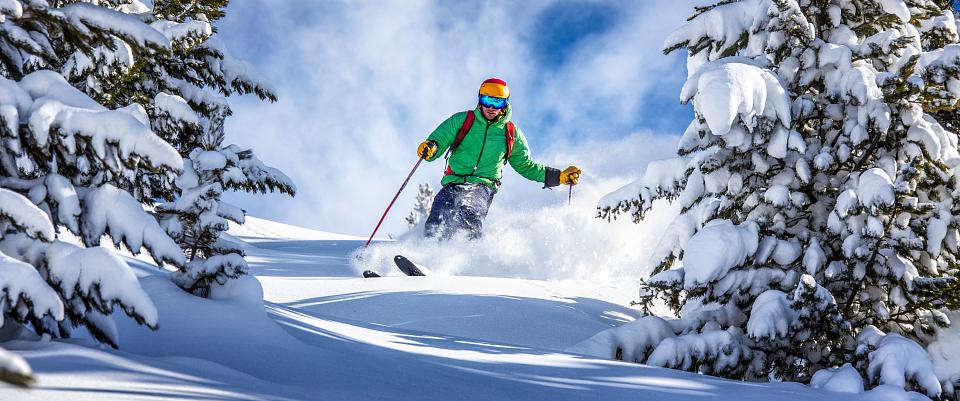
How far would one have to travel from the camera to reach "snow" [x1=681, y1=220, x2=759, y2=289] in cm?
455

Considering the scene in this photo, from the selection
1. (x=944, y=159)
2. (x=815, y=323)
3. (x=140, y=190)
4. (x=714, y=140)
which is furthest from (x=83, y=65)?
(x=944, y=159)

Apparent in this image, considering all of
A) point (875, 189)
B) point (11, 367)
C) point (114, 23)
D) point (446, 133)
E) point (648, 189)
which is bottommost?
point (11, 367)

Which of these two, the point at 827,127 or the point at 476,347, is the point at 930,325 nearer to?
the point at 827,127

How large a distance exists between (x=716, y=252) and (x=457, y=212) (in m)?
7.02

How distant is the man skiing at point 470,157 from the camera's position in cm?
1123

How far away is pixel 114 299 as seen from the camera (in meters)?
2.00

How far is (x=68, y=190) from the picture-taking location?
229cm

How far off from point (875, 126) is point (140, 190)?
6917 millimetres

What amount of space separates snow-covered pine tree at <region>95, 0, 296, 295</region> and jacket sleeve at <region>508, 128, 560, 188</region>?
18.1 feet

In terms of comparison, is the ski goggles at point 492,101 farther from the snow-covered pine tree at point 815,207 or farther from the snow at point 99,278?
the snow at point 99,278

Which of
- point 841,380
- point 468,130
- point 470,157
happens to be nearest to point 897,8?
point 841,380

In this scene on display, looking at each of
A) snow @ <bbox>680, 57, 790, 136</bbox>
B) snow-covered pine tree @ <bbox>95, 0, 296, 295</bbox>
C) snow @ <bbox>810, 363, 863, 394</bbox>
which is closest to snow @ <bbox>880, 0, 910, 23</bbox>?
snow @ <bbox>680, 57, 790, 136</bbox>

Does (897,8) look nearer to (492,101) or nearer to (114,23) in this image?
(114,23)

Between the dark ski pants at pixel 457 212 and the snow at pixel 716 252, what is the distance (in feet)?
22.2
